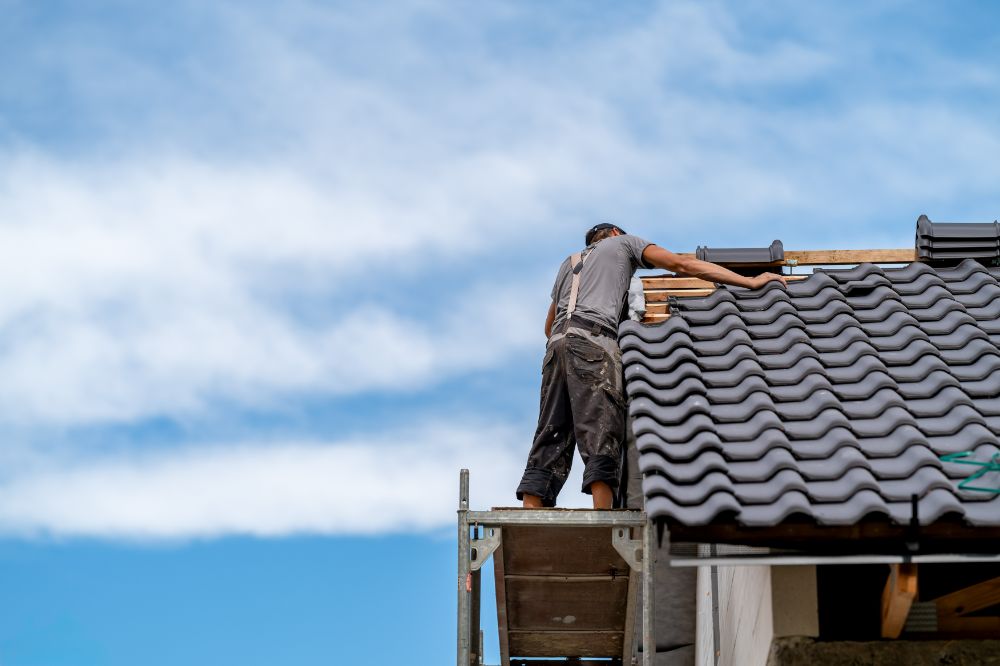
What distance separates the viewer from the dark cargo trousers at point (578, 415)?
7.97 metres

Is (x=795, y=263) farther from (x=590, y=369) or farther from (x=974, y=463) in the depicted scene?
(x=974, y=463)

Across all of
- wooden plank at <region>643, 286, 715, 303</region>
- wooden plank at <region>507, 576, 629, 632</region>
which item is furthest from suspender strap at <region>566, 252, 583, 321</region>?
wooden plank at <region>507, 576, 629, 632</region>

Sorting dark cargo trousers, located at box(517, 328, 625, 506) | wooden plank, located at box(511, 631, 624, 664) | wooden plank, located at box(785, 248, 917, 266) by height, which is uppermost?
wooden plank, located at box(785, 248, 917, 266)

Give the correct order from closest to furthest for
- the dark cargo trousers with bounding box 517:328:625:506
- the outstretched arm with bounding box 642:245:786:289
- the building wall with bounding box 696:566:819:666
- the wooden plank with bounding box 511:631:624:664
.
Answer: the building wall with bounding box 696:566:819:666, the dark cargo trousers with bounding box 517:328:625:506, the outstretched arm with bounding box 642:245:786:289, the wooden plank with bounding box 511:631:624:664

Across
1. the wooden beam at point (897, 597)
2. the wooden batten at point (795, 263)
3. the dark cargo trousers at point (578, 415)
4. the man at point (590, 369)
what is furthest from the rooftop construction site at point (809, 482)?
the dark cargo trousers at point (578, 415)

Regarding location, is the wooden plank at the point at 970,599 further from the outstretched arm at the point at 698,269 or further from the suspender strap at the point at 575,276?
the suspender strap at the point at 575,276

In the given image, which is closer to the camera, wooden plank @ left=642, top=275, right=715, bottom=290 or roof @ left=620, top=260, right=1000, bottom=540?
roof @ left=620, top=260, right=1000, bottom=540

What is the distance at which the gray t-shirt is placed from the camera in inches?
332

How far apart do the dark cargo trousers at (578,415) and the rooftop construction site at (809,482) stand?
0.44 m

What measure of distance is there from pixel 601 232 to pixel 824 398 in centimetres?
309

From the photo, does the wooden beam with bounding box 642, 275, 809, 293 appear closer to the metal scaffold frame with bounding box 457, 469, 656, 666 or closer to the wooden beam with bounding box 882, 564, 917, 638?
the metal scaffold frame with bounding box 457, 469, 656, 666

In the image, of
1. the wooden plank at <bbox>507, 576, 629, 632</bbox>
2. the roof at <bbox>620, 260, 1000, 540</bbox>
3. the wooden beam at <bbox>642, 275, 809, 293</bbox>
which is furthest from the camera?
the wooden beam at <bbox>642, 275, 809, 293</bbox>

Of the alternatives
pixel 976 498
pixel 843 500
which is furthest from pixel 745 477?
pixel 976 498

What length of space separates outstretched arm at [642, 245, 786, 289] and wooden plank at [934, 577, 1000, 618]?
2.75 meters
